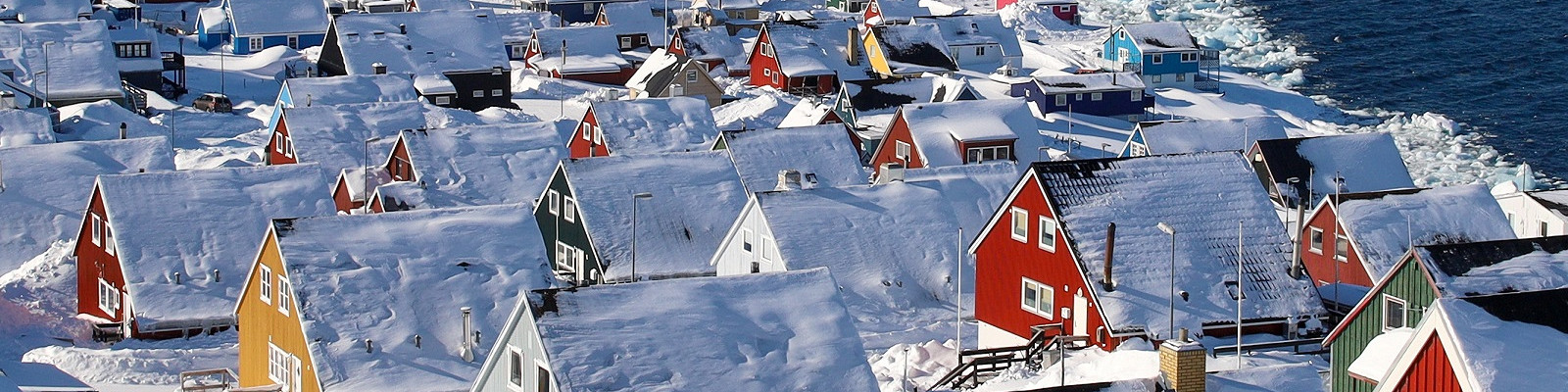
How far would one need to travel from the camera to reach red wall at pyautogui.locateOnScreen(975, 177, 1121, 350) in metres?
40.5

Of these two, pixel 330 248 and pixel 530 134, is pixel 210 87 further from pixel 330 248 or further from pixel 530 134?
pixel 330 248

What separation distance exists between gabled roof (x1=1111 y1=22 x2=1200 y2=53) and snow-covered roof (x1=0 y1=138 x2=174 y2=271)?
143 feet

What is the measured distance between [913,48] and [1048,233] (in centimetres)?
5262

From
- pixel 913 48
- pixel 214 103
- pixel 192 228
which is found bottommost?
pixel 214 103

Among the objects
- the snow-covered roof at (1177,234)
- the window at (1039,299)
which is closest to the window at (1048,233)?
the snow-covered roof at (1177,234)

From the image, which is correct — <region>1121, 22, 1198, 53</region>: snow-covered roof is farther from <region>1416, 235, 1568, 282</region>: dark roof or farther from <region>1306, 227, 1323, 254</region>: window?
<region>1416, 235, 1568, 282</region>: dark roof

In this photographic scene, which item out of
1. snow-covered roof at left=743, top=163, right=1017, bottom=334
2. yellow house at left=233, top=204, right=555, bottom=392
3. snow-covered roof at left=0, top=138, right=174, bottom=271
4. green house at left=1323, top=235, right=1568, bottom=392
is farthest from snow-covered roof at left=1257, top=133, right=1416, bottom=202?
snow-covered roof at left=0, top=138, right=174, bottom=271

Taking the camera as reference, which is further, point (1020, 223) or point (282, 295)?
point (1020, 223)

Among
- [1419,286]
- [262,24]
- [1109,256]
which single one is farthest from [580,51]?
[1419,286]

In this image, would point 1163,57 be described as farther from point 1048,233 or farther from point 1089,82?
point 1048,233

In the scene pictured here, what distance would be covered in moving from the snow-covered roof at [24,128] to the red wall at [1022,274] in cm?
3530

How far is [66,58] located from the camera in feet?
282

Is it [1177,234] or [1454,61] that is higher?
[1177,234]

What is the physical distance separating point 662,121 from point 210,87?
1089 inches
